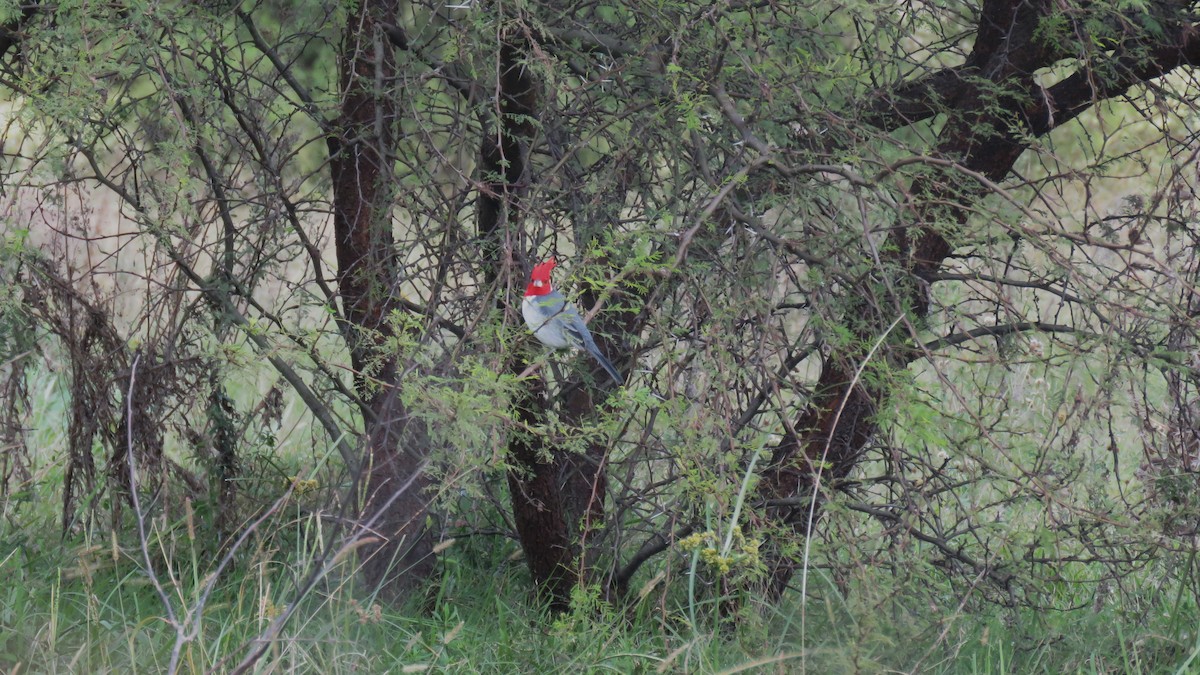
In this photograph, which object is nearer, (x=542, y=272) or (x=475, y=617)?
(x=542, y=272)

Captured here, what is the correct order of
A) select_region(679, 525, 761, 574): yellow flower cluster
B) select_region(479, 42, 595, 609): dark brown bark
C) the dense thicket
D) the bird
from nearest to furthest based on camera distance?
select_region(679, 525, 761, 574): yellow flower cluster
the dense thicket
the bird
select_region(479, 42, 595, 609): dark brown bark

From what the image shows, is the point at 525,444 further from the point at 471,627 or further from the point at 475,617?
the point at 475,617

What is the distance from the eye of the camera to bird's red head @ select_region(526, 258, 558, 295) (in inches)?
126

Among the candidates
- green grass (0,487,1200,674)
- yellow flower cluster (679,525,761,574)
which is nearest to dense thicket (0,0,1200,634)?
yellow flower cluster (679,525,761,574)

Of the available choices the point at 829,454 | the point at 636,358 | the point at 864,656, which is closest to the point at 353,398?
the point at 636,358

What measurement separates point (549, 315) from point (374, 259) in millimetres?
830

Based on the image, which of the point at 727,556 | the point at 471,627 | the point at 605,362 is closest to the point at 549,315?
the point at 605,362

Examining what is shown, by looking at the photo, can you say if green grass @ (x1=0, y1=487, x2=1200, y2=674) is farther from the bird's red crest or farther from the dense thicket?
the bird's red crest

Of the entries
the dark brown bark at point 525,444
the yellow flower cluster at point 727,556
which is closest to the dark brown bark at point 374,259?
the dark brown bark at point 525,444

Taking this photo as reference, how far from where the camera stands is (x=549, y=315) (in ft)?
10.1

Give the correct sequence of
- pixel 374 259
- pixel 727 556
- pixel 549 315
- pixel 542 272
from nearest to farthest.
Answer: pixel 727 556 → pixel 549 315 → pixel 542 272 → pixel 374 259

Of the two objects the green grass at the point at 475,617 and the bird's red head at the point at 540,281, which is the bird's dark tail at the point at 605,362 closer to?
the bird's red head at the point at 540,281

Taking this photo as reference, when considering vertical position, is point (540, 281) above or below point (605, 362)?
above

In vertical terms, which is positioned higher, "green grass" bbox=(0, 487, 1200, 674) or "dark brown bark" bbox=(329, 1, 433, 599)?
"dark brown bark" bbox=(329, 1, 433, 599)
